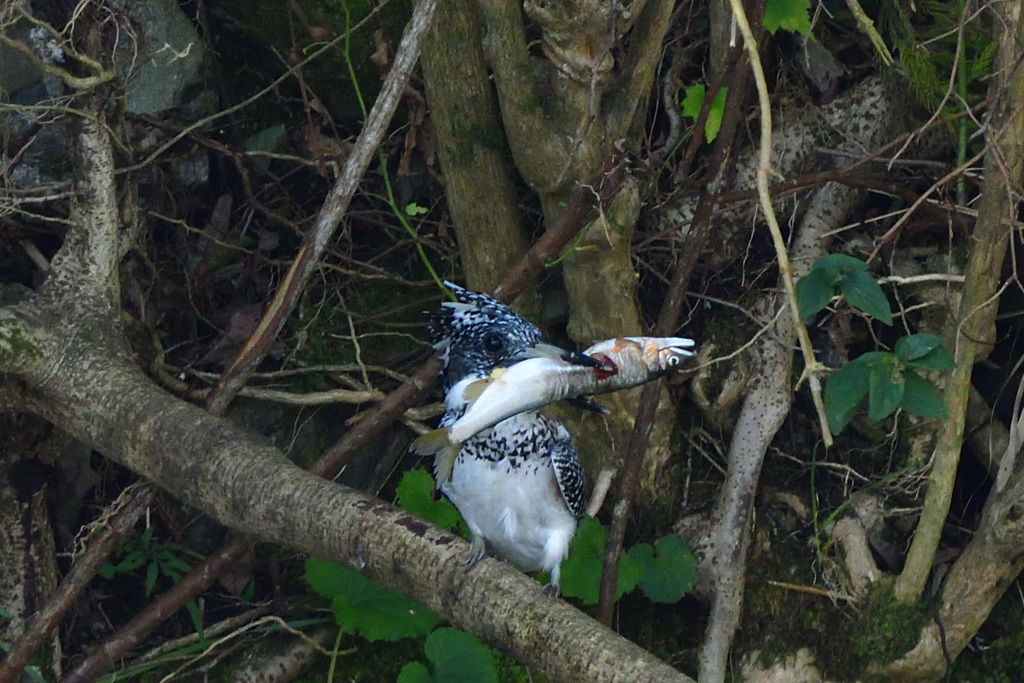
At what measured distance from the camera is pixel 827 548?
3.29 meters

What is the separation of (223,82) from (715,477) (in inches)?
89.5

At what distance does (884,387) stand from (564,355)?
2.65ft

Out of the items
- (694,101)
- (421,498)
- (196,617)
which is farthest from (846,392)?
(196,617)

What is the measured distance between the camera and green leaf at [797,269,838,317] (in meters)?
2.66

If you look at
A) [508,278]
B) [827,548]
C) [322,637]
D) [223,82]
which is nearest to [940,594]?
[827,548]

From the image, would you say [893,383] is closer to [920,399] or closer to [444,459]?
[920,399]

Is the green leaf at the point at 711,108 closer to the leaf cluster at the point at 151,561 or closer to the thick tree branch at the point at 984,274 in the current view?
the thick tree branch at the point at 984,274

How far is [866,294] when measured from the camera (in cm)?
263

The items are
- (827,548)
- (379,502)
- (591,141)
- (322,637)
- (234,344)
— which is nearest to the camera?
(379,502)

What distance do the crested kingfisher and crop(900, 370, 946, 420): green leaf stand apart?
92cm

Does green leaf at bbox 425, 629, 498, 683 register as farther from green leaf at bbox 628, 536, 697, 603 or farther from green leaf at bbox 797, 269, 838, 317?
green leaf at bbox 797, 269, 838, 317

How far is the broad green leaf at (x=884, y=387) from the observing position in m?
2.62

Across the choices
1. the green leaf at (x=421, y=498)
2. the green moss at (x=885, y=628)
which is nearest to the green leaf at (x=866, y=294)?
the green moss at (x=885, y=628)

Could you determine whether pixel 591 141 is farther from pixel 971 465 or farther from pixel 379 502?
pixel 971 465
